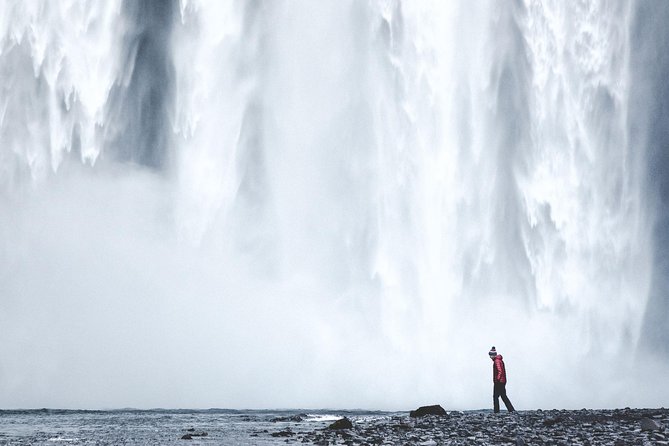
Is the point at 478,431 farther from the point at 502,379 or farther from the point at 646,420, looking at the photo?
the point at 502,379

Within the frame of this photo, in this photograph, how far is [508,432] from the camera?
59.6 feet

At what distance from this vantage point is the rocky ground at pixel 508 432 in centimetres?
1616

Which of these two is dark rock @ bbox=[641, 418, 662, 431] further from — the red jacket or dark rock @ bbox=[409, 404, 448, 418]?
dark rock @ bbox=[409, 404, 448, 418]

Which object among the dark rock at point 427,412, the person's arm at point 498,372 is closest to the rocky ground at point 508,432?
the person's arm at point 498,372

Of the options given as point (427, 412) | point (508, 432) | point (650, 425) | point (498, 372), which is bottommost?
point (508, 432)

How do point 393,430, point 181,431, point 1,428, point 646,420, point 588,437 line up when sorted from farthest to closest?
point 1,428 → point 181,431 → point 393,430 → point 646,420 → point 588,437

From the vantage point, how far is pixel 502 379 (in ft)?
86.1

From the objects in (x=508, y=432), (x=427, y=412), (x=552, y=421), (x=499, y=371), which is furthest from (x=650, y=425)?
(x=427, y=412)

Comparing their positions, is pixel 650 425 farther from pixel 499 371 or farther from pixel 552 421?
pixel 499 371

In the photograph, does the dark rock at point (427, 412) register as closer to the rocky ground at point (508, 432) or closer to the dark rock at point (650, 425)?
the rocky ground at point (508, 432)

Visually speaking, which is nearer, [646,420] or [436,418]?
[646,420]

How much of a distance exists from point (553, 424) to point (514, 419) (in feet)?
6.36

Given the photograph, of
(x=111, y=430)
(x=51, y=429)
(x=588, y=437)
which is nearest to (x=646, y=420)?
(x=588, y=437)

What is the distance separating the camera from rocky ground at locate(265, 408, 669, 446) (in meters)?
16.2
